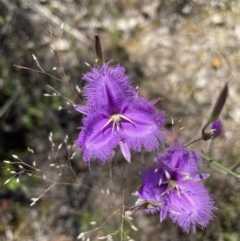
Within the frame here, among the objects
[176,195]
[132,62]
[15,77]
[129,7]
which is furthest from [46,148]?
[176,195]

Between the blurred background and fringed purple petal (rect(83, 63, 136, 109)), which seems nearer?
fringed purple petal (rect(83, 63, 136, 109))

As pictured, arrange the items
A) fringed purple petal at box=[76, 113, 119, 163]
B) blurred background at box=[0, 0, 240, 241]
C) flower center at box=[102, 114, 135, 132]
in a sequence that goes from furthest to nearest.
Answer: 1. blurred background at box=[0, 0, 240, 241]
2. flower center at box=[102, 114, 135, 132]
3. fringed purple petal at box=[76, 113, 119, 163]

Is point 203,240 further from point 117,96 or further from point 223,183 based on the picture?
point 117,96

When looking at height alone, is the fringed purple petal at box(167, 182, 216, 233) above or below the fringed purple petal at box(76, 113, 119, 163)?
below

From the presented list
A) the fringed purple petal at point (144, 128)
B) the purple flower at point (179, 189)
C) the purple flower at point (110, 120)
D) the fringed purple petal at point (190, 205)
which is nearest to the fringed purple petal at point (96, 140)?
the purple flower at point (110, 120)

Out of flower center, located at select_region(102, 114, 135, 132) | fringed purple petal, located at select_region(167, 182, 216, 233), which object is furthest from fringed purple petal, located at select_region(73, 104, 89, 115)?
fringed purple petal, located at select_region(167, 182, 216, 233)

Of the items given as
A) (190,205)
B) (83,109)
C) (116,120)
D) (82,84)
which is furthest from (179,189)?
(82,84)

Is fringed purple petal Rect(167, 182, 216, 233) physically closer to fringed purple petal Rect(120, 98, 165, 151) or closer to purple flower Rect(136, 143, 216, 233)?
purple flower Rect(136, 143, 216, 233)
